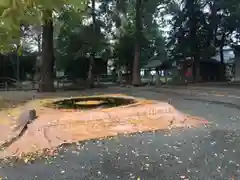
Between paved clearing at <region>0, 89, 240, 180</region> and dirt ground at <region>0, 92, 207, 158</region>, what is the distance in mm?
437

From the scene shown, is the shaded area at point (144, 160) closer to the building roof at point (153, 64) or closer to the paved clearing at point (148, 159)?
the paved clearing at point (148, 159)

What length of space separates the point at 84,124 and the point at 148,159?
7.82ft

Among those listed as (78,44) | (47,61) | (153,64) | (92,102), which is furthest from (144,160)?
(153,64)

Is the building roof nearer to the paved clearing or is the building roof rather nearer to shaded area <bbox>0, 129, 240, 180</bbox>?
the paved clearing

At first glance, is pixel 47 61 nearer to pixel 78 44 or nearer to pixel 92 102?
pixel 78 44

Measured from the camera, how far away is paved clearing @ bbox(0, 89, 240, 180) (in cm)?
450

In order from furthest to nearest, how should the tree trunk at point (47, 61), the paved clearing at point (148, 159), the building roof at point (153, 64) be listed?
the building roof at point (153, 64)
the tree trunk at point (47, 61)
the paved clearing at point (148, 159)

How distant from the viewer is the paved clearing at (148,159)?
4.50m

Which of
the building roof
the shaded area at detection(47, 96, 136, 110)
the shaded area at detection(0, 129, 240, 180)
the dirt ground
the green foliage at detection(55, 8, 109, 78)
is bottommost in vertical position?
the shaded area at detection(0, 129, 240, 180)

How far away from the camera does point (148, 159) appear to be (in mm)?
5191

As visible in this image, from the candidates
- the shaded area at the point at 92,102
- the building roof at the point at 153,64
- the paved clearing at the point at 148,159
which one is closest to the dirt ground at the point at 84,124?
the paved clearing at the point at 148,159

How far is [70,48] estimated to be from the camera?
23328 mm

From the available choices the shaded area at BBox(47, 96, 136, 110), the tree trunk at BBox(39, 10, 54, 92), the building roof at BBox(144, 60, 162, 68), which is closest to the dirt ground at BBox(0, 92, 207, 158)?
the shaded area at BBox(47, 96, 136, 110)

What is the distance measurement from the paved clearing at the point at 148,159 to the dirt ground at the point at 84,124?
0.44 m
